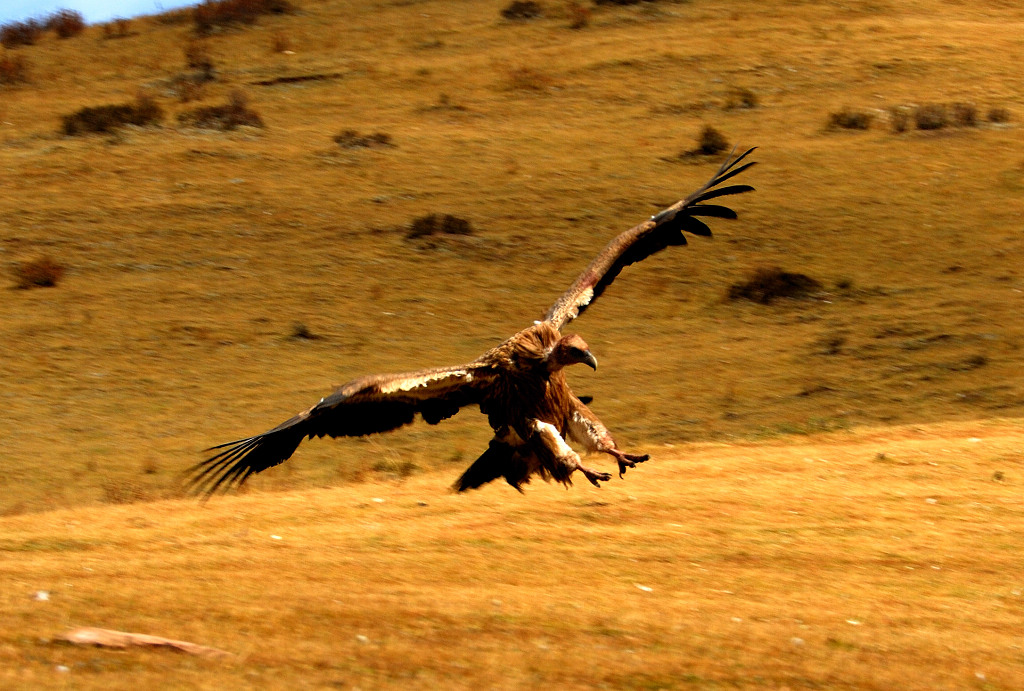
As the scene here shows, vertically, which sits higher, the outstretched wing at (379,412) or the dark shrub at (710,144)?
the outstretched wing at (379,412)

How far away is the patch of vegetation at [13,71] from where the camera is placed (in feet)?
99.2

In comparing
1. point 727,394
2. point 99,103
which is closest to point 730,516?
point 727,394

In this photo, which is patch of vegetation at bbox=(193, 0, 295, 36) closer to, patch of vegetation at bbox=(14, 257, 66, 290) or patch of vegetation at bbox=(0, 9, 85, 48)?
patch of vegetation at bbox=(0, 9, 85, 48)

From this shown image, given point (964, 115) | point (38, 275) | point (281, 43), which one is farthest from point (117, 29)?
point (964, 115)

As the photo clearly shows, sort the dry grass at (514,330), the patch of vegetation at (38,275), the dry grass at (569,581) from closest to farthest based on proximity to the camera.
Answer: the dry grass at (569,581)
the dry grass at (514,330)
the patch of vegetation at (38,275)

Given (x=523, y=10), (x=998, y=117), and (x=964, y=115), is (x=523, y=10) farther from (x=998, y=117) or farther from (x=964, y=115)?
(x=998, y=117)

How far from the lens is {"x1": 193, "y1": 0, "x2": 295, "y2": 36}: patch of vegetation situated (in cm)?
3341

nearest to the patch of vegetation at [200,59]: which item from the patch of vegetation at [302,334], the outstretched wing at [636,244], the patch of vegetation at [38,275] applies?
the patch of vegetation at [38,275]

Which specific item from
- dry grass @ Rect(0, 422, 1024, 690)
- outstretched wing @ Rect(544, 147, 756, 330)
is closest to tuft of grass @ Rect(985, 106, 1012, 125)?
dry grass @ Rect(0, 422, 1024, 690)

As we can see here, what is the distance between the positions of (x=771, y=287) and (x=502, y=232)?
4544mm

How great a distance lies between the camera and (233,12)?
111ft

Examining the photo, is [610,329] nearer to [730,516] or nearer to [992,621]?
[730,516]

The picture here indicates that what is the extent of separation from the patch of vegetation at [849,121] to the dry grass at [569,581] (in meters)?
13.3

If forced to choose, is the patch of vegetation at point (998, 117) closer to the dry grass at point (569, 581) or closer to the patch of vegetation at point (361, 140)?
the patch of vegetation at point (361, 140)
